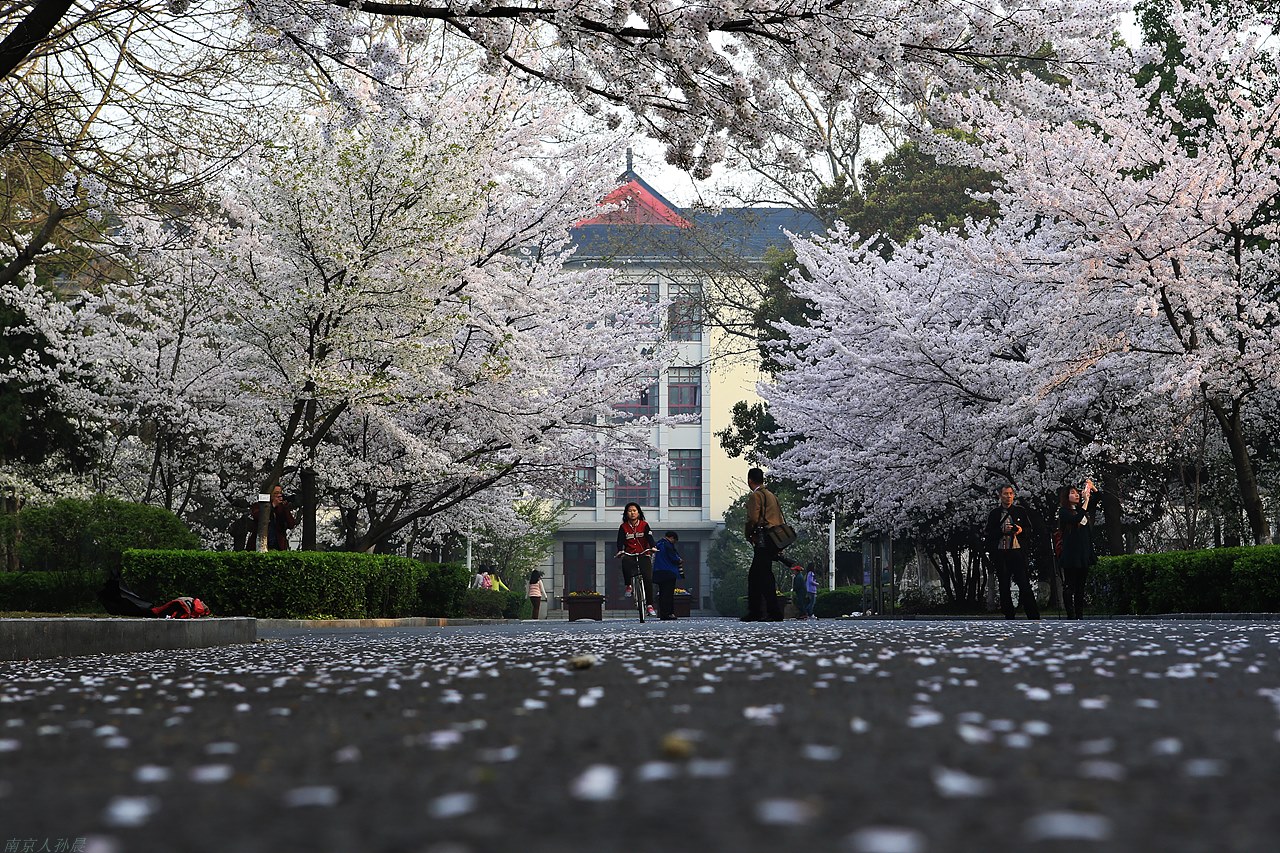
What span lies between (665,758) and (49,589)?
856 inches

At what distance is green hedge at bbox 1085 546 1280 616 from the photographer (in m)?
18.1

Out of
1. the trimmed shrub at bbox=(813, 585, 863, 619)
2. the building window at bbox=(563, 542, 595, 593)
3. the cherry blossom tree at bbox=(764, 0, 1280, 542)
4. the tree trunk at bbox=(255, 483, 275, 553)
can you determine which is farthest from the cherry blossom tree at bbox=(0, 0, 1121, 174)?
the building window at bbox=(563, 542, 595, 593)

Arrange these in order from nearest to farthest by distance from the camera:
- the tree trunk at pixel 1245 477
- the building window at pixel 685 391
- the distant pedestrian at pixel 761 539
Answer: the distant pedestrian at pixel 761 539, the tree trunk at pixel 1245 477, the building window at pixel 685 391

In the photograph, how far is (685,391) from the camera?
3007 inches

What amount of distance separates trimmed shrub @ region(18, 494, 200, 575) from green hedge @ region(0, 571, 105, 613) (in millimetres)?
351

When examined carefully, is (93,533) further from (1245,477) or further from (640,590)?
(1245,477)

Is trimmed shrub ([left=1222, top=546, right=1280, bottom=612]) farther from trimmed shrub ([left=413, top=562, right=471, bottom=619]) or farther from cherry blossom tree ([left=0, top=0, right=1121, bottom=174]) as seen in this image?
trimmed shrub ([left=413, top=562, right=471, bottom=619])

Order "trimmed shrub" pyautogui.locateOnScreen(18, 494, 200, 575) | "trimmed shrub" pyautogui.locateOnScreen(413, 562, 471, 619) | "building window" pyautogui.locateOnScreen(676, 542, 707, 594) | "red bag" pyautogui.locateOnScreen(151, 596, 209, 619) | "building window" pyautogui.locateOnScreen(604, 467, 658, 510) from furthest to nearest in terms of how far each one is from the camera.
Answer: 1. "building window" pyautogui.locateOnScreen(676, 542, 707, 594)
2. "building window" pyautogui.locateOnScreen(604, 467, 658, 510)
3. "trimmed shrub" pyautogui.locateOnScreen(413, 562, 471, 619)
4. "trimmed shrub" pyautogui.locateOnScreen(18, 494, 200, 575)
5. "red bag" pyautogui.locateOnScreen(151, 596, 209, 619)

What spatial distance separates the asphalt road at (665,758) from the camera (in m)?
2.94

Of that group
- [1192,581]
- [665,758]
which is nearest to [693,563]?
[1192,581]

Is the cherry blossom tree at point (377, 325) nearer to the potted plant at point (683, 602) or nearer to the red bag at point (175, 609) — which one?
the red bag at point (175, 609)

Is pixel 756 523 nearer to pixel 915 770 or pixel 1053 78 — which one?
pixel 915 770

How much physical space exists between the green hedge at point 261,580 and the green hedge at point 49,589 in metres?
3.97

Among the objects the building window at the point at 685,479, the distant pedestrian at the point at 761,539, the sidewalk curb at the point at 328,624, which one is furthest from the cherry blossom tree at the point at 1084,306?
the building window at the point at 685,479
